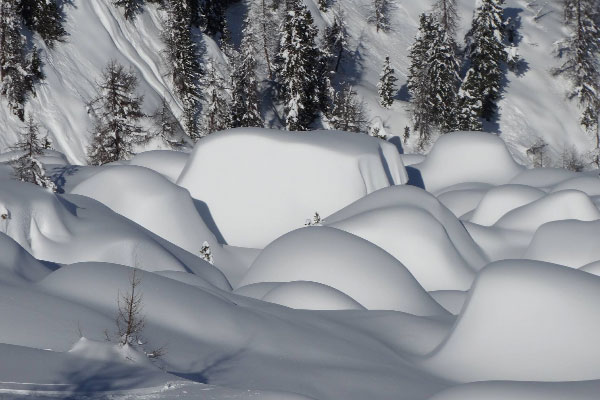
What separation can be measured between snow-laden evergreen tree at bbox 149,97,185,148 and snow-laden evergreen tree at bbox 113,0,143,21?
8.92 meters

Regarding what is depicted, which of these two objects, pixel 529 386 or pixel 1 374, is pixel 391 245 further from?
pixel 1 374

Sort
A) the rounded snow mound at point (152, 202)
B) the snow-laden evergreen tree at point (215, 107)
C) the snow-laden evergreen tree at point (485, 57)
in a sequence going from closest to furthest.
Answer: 1. the rounded snow mound at point (152, 202)
2. the snow-laden evergreen tree at point (215, 107)
3. the snow-laden evergreen tree at point (485, 57)

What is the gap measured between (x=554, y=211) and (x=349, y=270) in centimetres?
1162

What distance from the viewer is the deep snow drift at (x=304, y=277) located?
984 centimetres

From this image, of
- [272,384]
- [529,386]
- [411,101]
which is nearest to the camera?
[529,386]

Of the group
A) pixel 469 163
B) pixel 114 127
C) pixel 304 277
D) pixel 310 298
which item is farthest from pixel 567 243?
pixel 114 127

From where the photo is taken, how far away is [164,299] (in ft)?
40.5

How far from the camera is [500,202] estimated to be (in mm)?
29938

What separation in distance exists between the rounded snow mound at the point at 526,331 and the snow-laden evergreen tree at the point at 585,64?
65.4m

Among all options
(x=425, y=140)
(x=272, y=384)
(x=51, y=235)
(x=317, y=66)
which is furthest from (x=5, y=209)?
(x=425, y=140)

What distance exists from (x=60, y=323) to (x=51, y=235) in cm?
1304

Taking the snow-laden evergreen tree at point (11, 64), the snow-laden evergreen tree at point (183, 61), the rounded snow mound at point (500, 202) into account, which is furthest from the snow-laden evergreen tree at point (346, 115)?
the rounded snow mound at point (500, 202)

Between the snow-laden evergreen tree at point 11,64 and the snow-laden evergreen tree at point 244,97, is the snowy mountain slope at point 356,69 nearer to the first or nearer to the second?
the snow-laden evergreen tree at point 11,64

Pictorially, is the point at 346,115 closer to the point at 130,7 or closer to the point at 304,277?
the point at 130,7
